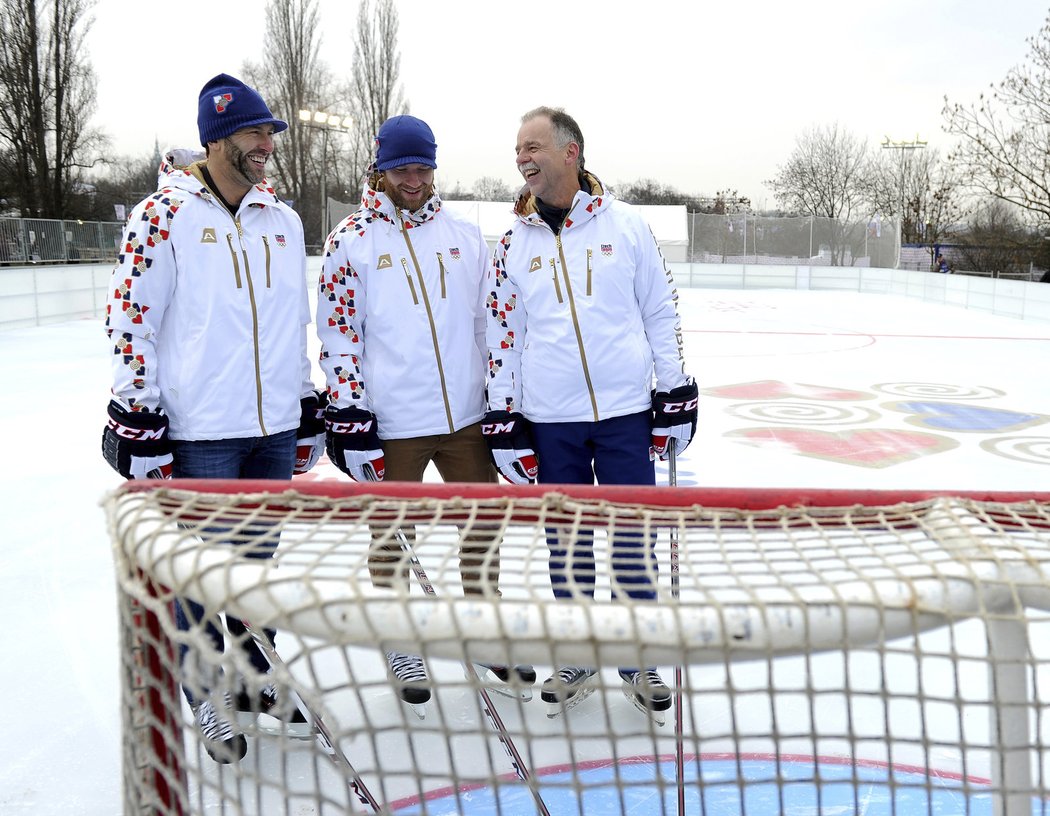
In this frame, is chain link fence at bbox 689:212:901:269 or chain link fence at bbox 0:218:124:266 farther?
chain link fence at bbox 689:212:901:269

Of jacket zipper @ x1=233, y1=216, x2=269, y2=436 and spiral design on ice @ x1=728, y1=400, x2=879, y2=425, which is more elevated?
jacket zipper @ x1=233, y1=216, x2=269, y2=436

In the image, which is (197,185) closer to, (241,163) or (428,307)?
(241,163)

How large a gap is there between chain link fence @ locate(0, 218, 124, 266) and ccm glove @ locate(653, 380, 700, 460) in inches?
444

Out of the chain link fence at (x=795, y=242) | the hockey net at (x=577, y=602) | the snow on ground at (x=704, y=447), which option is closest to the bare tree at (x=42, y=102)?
the snow on ground at (x=704, y=447)

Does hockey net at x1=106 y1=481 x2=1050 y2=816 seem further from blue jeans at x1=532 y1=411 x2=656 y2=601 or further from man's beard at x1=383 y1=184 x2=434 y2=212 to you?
man's beard at x1=383 y1=184 x2=434 y2=212

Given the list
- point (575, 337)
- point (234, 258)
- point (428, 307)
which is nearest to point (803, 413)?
point (575, 337)

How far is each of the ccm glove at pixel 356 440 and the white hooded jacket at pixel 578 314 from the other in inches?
11.4

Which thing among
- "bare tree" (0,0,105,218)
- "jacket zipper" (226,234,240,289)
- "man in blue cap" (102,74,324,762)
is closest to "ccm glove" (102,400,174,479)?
"man in blue cap" (102,74,324,762)

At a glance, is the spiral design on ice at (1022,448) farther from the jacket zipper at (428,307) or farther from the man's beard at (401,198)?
the man's beard at (401,198)

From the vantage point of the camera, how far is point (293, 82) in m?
25.9

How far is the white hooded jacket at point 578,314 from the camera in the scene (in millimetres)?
2006

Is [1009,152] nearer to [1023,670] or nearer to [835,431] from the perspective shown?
[835,431]

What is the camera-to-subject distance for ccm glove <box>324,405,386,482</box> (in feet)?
6.56

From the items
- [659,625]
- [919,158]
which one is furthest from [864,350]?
[919,158]
